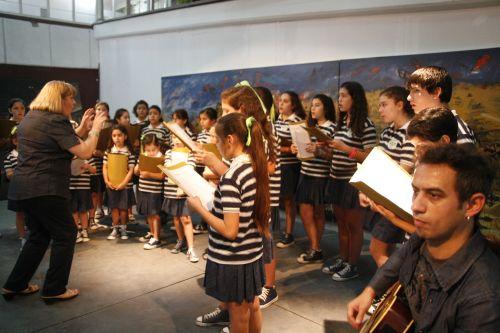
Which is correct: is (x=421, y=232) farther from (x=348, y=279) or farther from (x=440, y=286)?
(x=348, y=279)

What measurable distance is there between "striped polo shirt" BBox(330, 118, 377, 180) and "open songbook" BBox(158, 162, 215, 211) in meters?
1.86

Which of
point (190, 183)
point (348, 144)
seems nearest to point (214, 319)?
point (190, 183)

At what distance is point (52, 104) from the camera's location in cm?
299

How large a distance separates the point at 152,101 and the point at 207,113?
355cm

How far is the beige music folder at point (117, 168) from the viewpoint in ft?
15.2

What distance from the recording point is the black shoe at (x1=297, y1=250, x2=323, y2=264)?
4094mm

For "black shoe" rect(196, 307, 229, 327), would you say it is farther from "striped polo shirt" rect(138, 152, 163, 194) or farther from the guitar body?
"striped polo shirt" rect(138, 152, 163, 194)

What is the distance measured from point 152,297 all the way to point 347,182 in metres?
2.04

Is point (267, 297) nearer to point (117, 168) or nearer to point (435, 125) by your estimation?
point (435, 125)

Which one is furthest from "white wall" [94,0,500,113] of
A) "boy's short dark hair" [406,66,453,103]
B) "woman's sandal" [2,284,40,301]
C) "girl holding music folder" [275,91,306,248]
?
"woman's sandal" [2,284,40,301]

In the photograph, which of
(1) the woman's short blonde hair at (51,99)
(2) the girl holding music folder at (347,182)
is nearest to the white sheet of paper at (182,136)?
(1) the woman's short blonde hair at (51,99)

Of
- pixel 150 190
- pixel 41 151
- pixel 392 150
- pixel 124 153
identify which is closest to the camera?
pixel 392 150

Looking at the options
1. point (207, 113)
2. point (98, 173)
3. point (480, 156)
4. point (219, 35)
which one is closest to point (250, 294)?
point (480, 156)

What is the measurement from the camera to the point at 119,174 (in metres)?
4.70
